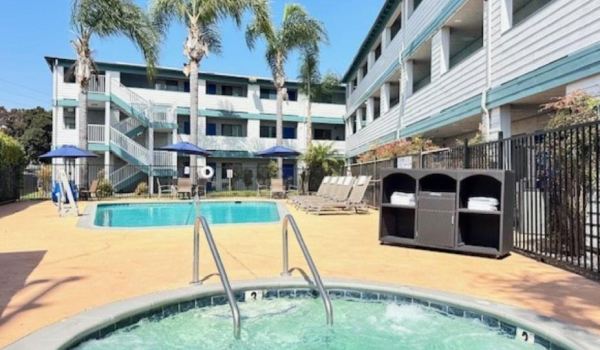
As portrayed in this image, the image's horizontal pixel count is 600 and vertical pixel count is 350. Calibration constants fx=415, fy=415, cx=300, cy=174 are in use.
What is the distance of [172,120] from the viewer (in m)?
26.8

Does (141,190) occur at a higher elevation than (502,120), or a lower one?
lower

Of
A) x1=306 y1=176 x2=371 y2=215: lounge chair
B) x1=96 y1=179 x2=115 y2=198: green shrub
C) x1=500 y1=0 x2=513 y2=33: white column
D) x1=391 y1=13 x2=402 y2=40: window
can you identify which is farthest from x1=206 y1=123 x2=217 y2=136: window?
x1=500 y1=0 x2=513 y2=33: white column

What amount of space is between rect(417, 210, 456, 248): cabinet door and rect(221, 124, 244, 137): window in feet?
88.0

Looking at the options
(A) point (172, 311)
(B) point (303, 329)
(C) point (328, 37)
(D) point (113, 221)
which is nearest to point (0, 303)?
(A) point (172, 311)

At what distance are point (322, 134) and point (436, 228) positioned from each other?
2896 centimetres

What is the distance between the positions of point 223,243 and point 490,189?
16.6 ft

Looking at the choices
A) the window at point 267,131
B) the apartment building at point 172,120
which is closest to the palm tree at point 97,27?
the apartment building at point 172,120

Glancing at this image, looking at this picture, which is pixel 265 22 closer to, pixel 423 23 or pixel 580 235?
pixel 423 23

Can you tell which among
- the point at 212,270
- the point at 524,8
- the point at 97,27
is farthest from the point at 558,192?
the point at 97,27

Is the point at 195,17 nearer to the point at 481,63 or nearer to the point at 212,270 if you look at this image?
the point at 481,63

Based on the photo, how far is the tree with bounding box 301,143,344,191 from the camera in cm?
2502

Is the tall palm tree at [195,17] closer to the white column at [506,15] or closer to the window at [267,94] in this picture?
the window at [267,94]

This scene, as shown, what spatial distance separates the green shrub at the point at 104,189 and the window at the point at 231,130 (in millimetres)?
12513

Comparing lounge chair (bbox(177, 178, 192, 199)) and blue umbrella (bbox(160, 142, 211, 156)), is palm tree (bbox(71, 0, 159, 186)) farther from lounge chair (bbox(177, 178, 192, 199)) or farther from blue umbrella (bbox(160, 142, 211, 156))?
lounge chair (bbox(177, 178, 192, 199))
